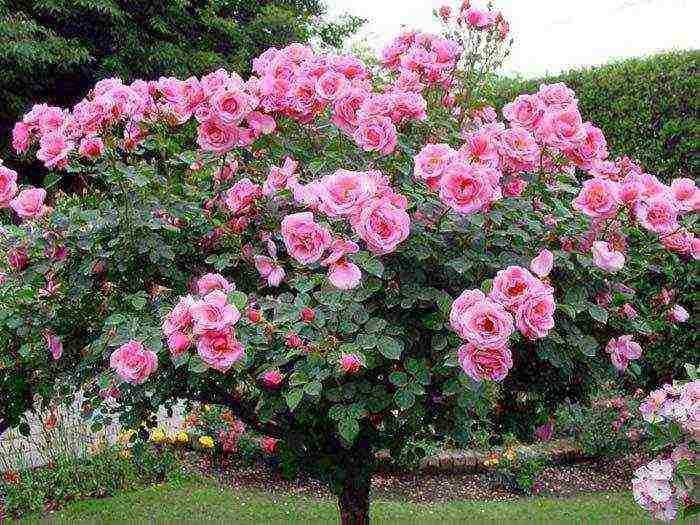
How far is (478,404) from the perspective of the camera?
1.89 meters

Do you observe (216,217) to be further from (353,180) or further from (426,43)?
(426,43)

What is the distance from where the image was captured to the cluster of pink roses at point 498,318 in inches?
64.4

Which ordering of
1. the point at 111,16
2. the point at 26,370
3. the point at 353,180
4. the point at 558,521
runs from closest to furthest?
the point at 353,180 < the point at 26,370 < the point at 558,521 < the point at 111,16

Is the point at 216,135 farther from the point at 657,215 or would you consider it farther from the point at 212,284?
the point at 657,215

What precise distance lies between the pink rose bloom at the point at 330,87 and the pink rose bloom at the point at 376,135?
0.47 ft

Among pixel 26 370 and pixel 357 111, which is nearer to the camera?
pixel 357 111

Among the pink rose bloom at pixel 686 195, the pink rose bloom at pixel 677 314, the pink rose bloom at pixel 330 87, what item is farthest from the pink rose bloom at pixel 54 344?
the pink rose bloom at pixel 677 314

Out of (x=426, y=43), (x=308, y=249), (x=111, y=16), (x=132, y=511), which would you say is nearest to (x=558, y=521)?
(x=132, y=511)

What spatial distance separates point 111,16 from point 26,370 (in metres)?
10.3

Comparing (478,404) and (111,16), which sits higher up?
(111,16)

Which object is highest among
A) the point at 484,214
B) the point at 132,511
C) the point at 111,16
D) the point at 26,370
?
the point at 111,16

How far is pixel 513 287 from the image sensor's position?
5.64 feet

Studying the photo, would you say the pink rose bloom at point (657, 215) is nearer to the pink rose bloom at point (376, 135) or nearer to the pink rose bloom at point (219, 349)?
the pink rose bloom at point (376, 135)

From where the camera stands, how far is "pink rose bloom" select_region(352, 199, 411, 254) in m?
1.75
